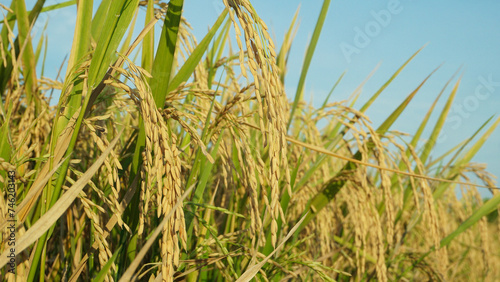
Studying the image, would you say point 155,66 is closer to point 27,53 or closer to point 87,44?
point 87,44

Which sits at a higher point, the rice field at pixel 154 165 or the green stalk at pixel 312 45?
the green stalk at pixel 312 45

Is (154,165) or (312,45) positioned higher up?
(312,45)

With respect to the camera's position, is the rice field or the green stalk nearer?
the rice field

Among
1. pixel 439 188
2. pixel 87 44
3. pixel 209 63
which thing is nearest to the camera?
pixel 87 44

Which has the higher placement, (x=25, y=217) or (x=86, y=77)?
(x=86, y=77)

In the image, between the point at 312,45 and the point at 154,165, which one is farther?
the point at 312,45

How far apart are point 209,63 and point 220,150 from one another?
3.08 ft

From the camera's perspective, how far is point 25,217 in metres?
1.09

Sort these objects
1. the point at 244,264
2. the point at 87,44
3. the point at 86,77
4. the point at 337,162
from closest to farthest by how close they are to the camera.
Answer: the point at 86,77, the point at 87,44, the point at 244,264, the point at 337,162

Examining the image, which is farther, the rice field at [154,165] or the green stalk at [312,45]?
the green stalk at [312,45]

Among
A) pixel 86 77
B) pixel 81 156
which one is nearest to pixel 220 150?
pixel 86 77

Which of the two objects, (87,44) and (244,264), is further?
(244,264)

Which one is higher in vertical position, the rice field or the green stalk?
the green stalk

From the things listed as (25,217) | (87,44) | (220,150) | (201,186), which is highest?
(87,44)
